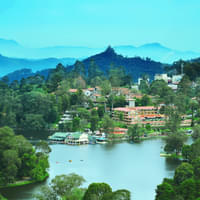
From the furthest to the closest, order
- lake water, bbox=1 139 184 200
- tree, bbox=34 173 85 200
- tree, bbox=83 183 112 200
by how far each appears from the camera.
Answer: lake water, bbox=1 139 184 200 < tree, bbox=34 173 85 200 < tree, bbox=83 183 112 200

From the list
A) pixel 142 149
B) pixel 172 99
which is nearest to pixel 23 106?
pixel 172 99

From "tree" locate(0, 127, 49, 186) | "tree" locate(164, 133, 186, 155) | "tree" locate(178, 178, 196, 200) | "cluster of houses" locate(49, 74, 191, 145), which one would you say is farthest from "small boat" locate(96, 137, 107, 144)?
"tree" locate(178, 178, 196, 200)

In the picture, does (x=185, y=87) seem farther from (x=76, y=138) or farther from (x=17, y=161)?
(x=17, y=161)

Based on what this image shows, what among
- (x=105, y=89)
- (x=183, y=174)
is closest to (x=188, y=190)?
(x=183, y=174)

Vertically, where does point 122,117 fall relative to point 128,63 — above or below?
below

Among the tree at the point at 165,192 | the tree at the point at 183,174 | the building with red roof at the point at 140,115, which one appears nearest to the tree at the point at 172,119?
the building with red roof at the point at 140,115

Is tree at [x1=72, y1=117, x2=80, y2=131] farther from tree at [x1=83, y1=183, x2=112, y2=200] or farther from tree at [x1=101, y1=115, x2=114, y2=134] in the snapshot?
tree at [x1=83, y1=183, x2=112, y2=200]
